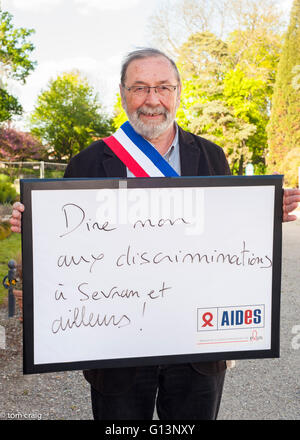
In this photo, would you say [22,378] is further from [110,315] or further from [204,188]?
[204,188]

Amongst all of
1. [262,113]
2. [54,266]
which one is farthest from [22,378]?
[262,113]

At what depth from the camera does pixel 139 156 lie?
177 centimetres

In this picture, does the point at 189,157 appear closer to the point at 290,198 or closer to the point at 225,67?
the point at 290,198

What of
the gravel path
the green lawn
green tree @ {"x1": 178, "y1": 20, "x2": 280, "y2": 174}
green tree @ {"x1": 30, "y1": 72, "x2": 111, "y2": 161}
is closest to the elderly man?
the gravel path

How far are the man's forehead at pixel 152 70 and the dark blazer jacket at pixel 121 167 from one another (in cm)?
27

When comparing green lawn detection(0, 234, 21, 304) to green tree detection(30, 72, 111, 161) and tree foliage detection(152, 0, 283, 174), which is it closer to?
tree foliage detection(152, 0, 283, 174)

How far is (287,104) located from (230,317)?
83.8ft

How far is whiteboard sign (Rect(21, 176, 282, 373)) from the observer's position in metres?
1.50

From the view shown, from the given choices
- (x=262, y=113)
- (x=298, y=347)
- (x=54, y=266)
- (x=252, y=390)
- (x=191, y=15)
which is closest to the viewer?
(x=54, y=266)

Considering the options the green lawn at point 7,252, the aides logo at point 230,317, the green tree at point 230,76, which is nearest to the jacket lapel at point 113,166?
the aides logo at point 230,317

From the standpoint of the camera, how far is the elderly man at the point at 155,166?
1667 mm

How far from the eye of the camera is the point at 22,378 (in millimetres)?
3586

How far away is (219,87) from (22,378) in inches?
1001

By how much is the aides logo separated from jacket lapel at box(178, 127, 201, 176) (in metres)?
0.60
